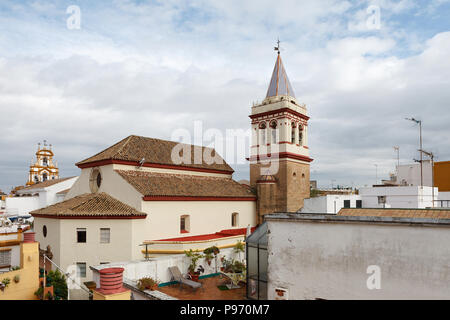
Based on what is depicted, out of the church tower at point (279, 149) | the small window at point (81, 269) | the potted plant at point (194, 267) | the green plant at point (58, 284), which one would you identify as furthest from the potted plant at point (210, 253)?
the church tower at point (279, 149)

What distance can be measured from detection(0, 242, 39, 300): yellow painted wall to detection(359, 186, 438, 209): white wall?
107 feet

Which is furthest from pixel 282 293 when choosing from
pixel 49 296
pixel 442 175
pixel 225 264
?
pixel 442 175

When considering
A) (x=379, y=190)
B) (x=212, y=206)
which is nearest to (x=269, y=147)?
(x=212, y=206)

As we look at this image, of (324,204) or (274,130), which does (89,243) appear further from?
(324,204)

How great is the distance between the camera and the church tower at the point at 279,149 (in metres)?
34.0

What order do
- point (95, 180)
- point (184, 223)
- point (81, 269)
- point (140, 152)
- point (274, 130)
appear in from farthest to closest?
point (274, 130) < point (140, 152) < point (95, 180) < point (184, 223) < point (81, 269)

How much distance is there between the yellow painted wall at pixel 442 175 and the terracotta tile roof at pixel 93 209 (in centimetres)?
4283

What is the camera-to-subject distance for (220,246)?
24203 mm

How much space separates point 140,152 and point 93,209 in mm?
7405

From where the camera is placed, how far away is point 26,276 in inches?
513

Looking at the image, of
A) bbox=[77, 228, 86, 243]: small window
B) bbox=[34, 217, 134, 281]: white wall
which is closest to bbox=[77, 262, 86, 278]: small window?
bbox=[34, 217, 134, 281]: white wall

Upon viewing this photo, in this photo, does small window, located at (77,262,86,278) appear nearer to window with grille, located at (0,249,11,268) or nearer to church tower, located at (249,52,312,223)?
window with grille, located at (0,249,11,268)

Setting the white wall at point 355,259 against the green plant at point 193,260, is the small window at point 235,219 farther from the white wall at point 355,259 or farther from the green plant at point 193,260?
the white wall at point 355,259
